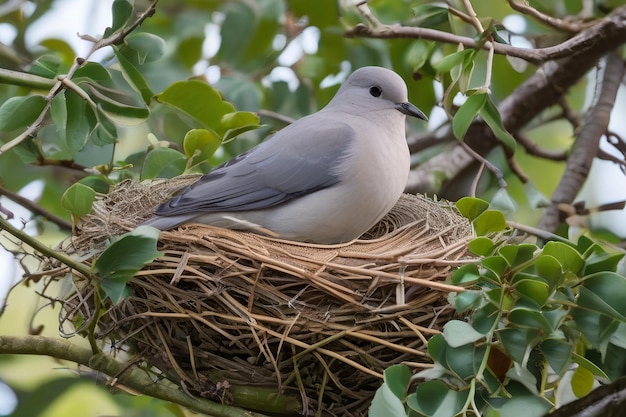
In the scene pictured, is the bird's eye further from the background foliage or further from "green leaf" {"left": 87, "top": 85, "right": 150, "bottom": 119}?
"green leaf" {"left": 87, "top": 85, "right": 150, "bottom": 119}

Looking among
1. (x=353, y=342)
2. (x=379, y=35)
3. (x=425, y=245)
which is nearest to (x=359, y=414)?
(x=353, y=342)

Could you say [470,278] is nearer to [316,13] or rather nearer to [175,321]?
[175,321]

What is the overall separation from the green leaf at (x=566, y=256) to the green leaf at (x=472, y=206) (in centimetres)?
35

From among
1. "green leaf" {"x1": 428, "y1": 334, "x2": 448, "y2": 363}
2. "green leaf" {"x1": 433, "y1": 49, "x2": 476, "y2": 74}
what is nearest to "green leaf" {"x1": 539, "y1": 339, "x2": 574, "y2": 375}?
"green leaf" {"x1": 428, "y1": 334, "x2": 448, "y2": 363}

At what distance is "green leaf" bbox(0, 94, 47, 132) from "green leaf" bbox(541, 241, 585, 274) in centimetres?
125

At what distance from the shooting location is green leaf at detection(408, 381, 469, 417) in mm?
1580

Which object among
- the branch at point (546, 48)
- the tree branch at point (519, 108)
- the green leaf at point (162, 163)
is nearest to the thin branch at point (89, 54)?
the green leaf at point (162, 163)

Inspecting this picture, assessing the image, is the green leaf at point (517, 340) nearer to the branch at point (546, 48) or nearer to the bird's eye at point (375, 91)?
the branch at point (546, 48)

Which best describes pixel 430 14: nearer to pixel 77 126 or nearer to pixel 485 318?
pixel 77 126

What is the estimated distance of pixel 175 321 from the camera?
6.49 feet

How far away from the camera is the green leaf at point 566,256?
1.66m

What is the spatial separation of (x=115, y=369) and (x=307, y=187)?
0.73m

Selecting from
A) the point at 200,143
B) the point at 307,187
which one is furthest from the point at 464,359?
the point at 200,143

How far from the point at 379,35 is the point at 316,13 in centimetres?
54
